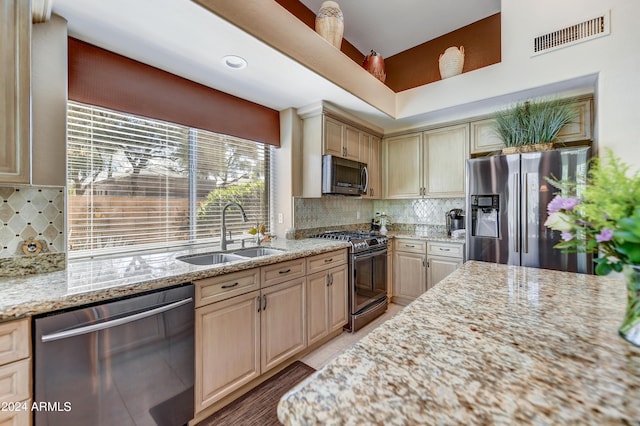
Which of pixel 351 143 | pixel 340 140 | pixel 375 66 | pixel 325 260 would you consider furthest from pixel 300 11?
pixel 325 260

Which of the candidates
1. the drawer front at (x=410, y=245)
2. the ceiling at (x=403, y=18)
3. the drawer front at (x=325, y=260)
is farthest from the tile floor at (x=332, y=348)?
the ceiling at (x=403, y=18)

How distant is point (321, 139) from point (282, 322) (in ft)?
6.19

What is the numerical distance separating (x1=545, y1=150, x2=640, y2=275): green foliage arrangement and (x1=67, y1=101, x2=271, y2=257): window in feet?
8.15

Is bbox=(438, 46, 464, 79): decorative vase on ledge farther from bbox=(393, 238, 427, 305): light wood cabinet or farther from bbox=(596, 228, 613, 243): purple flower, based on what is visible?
bbox=(596, 228, 613, 243): purple flower

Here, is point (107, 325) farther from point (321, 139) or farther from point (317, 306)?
point (321, 139)

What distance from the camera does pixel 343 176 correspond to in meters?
3.05

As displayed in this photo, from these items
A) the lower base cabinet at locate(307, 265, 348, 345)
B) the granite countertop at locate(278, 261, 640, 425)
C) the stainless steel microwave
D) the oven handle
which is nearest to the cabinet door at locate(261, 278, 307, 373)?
the lower base cabinet at locate(307, 265, 348, 345)

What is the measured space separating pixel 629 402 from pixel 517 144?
2785 millimetres

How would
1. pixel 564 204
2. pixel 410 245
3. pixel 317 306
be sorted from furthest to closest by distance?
1. pixel 410 245
2. pixel 317 306
3. pixel 564 204

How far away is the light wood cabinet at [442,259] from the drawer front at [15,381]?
10.8 feet

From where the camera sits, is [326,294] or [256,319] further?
[326,294]

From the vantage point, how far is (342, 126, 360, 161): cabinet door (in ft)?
10.7

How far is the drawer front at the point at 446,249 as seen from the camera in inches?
121

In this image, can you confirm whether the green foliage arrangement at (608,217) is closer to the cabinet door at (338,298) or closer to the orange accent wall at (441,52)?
the cabinet door at (338,298)
